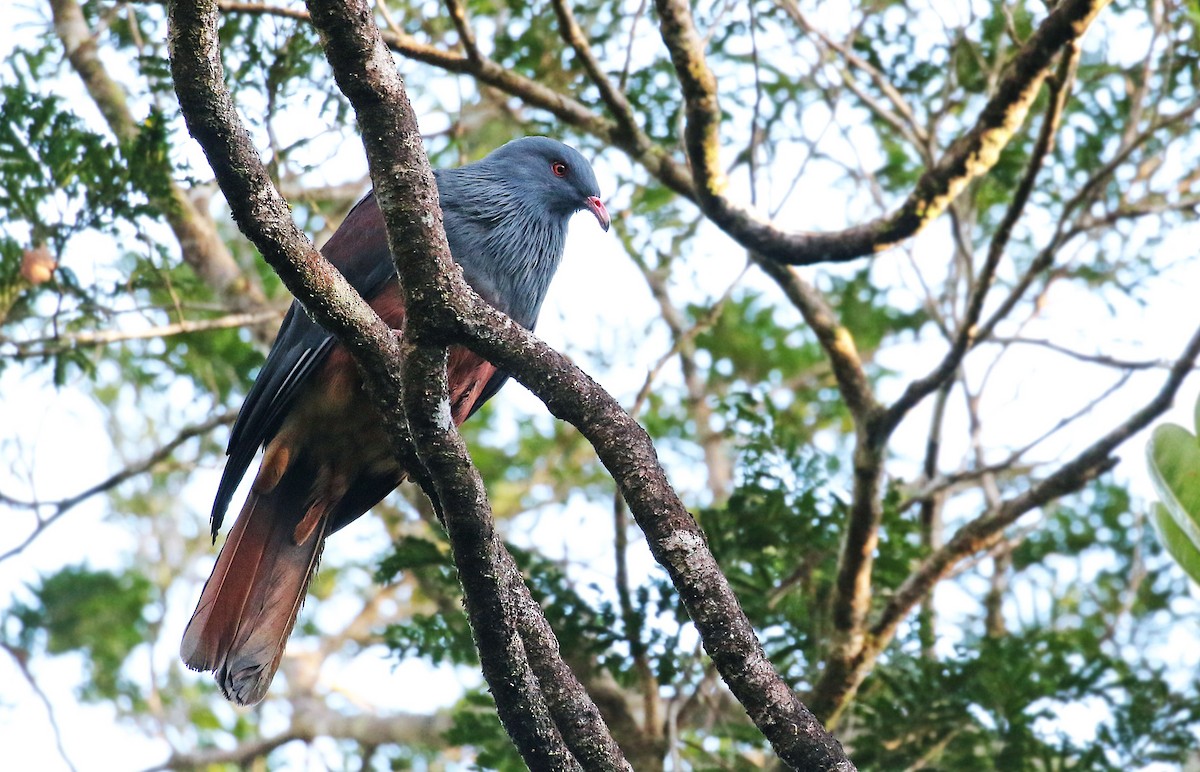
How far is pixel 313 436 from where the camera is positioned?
4094mm

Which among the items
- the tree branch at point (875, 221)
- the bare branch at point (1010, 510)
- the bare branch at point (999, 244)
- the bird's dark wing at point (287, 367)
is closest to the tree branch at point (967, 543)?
the bare branch at point (1010, 510)

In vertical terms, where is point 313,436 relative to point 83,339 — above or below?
below

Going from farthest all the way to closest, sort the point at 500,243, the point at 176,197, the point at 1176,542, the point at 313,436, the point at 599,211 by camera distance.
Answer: the point at 176,197
the point at 599,211
the point at 500,243
the point at 313,436
the point at 1176,542

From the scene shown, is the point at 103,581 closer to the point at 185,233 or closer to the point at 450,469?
the point at 185,233

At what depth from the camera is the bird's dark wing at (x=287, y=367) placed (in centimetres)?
400

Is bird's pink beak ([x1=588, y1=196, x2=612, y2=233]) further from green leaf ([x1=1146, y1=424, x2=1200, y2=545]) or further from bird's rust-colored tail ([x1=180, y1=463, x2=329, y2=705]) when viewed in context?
green leaf ([x1=1146, y1=424, x2=1200, y2=545])

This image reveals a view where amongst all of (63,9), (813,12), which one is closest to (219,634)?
(63,9)

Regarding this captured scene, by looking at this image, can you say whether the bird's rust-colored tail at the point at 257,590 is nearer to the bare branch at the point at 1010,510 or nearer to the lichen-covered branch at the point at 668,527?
the lichen-covered branch at the point at 668,527

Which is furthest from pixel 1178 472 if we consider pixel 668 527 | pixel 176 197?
pixel 176 197

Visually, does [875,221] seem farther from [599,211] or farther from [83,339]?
[83,339]

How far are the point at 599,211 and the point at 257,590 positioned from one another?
1.99m

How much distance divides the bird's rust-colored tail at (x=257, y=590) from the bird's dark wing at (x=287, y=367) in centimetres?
13

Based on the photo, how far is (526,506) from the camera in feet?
26.4

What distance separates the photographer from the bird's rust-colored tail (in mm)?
3740
